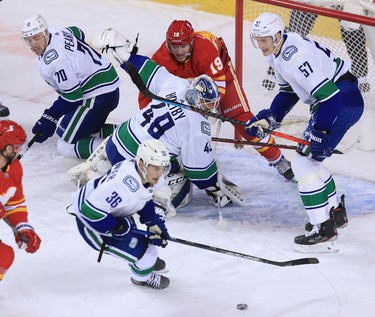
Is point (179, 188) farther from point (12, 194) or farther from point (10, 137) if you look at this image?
point (10, 137)

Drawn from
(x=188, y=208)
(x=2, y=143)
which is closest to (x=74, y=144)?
(x=188, y=208)

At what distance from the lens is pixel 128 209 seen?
3908 mm

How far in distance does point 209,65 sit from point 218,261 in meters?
1.08

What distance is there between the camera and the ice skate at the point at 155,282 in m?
4.05

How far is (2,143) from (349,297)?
1.44 m

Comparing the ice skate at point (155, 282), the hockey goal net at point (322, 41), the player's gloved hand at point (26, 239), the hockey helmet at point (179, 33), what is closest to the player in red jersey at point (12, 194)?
the player's gloved hand at point (26, 239)

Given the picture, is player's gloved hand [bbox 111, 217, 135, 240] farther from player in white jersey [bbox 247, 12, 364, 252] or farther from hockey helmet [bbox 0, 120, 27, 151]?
player in white jersey [bbox 247, 12, 364, 252]

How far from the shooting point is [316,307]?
394cm

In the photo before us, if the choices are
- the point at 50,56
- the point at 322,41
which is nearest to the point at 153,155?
the point at 50,56

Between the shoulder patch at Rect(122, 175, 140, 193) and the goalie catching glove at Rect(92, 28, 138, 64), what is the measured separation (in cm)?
111

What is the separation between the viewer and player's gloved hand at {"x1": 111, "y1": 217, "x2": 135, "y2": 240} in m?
3.88

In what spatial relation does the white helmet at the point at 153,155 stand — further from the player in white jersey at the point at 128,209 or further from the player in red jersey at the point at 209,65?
the player in red jersey at the point at 209,65

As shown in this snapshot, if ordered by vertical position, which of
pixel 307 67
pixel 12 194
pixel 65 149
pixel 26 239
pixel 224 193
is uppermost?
pixel 307 67

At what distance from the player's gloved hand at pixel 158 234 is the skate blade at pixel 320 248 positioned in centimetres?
74
